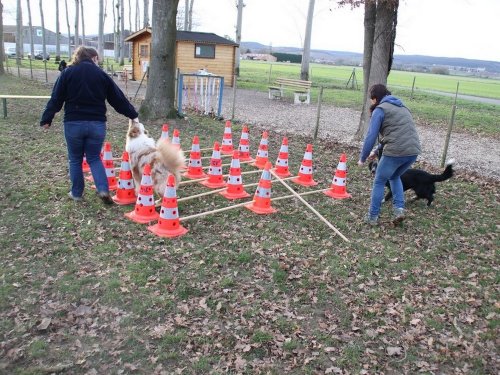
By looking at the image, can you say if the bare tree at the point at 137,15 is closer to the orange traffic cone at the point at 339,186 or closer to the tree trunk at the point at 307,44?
the tree trunk at the point at 307,44

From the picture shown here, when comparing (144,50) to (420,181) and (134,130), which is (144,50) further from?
(420,181)

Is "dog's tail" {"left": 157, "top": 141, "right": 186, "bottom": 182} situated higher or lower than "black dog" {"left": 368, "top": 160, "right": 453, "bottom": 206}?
higher

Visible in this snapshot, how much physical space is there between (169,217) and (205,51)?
75.8ft

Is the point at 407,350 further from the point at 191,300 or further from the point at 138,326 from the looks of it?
the point at 138,326

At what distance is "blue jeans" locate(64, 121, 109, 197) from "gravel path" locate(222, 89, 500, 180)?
7346 millimetres

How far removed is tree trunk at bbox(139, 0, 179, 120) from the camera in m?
11.4

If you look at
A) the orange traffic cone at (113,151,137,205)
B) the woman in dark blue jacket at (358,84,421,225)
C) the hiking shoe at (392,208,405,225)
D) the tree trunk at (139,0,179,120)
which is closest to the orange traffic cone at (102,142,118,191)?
A: the orange traffic cone at (113,151,137,205)

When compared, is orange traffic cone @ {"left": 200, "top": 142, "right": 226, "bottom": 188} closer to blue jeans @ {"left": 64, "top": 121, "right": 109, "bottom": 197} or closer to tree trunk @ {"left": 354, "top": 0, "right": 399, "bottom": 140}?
blue jeans @ {"left": 64, "top": 121, "right": 109, "bottom": 197}

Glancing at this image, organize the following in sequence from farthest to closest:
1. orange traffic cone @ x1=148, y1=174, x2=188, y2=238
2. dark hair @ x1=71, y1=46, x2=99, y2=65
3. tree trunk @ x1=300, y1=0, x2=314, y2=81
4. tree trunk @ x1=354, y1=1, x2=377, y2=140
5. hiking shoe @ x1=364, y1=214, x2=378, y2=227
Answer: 1. tree trunk @ x1=300, y1=0, x2=314, y2=81
2. tree trunk @ x1=354, y1=1, x2=377, y2=140
3. hiking shoe @ x1=364, y1=214, x2=378, y2=227
4. dark hair @ x1=71, y1=46, x2=99, y2=65
5. orange traffic cone @ x1=148, y1=174, x2=188, y2=238

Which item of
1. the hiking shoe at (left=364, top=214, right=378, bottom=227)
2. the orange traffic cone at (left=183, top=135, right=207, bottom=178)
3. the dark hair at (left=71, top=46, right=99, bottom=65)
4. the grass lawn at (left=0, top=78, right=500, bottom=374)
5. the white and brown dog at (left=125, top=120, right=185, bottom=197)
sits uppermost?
the dark hair at (left=71, top=46, right=99, bottom=65)

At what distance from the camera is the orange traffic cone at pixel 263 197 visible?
19.8 feet

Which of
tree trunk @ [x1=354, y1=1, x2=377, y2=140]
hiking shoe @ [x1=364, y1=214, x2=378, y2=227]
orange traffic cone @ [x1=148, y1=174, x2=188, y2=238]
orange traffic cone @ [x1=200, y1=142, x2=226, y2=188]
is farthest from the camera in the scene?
tree trunk @ [x1=354, y1=1, x2=377, y2=140]

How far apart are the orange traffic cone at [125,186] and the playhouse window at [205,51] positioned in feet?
71.1

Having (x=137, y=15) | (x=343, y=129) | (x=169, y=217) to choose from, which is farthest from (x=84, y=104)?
(x=137, y=15)
